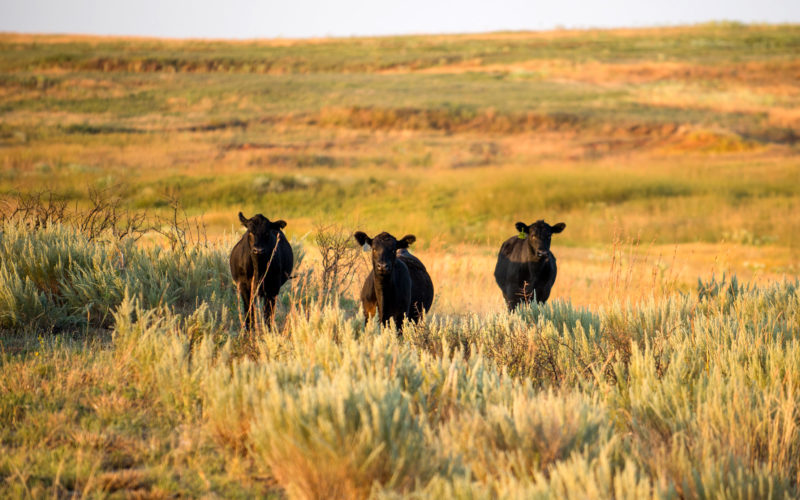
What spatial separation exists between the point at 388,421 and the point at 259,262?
469 centimetres

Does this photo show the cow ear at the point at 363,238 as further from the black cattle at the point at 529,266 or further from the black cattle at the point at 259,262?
the black cattle at the point at 529,266

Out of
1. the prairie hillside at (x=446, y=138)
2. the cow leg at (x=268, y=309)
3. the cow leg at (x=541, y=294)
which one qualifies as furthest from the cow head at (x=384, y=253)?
the cow leg at (x=541, y=294)

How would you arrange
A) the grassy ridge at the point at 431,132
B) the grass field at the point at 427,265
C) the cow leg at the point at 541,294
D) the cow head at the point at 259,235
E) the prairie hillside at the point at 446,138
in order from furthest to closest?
the grassy ridge at the point at 431,132, the prairie hillside at the point at 446,138, the cow leg at the point at 541,294, the cow head at the point at 259,235, the grass field at the point at 427,265

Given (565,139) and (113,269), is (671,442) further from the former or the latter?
(565,139)

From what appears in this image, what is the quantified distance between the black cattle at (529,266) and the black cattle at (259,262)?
325 cm

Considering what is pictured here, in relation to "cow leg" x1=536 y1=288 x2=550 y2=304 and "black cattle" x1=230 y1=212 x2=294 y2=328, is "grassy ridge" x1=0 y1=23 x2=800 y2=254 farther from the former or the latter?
"black cattle" x1=230 y1=212 x2=294 y2=328

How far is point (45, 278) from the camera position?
10023mm

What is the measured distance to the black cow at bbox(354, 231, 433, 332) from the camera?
342 inches

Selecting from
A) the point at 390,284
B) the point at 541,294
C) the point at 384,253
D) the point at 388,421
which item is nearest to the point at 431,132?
the point at 541,294

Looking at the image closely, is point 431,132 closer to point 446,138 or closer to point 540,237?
point 446,138

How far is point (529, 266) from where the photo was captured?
37.1 ft

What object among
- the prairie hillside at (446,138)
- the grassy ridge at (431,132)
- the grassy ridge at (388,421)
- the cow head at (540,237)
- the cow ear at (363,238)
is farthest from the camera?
the grassy ridge at (431,132)

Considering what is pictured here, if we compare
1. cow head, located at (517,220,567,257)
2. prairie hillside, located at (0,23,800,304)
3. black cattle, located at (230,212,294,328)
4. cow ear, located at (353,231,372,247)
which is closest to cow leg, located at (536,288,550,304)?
cow head, located at (517,220,567,257)

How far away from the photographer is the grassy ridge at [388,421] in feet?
15.7
